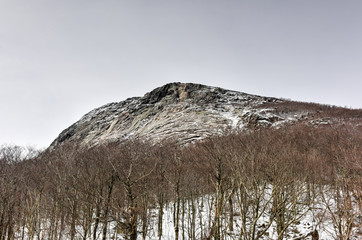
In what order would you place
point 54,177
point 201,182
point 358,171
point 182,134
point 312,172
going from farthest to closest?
point 182,134
point 201,182
point 54,177
point 312,172
point 358,171

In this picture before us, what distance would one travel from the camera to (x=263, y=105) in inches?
3125

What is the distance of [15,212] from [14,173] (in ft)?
16.4

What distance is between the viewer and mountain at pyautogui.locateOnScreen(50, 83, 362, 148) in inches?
2238

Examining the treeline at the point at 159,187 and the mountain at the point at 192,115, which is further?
the mountain at the point at 192,115

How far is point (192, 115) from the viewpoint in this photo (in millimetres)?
68375

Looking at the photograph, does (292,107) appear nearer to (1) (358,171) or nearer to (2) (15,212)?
(1) (358,171)

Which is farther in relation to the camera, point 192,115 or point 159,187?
point 192,115

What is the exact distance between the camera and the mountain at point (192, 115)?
5684cm

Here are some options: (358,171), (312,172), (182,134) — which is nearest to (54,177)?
(312,172)

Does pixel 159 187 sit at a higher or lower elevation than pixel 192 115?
lower

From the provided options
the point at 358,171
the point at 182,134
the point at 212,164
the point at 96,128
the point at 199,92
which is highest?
the point at 199,92

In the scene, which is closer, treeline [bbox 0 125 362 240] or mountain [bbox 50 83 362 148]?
treeline [bbox 0 125 362 240]

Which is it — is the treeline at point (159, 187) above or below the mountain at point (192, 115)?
below

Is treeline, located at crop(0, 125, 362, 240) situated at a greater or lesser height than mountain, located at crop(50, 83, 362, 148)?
lesser
